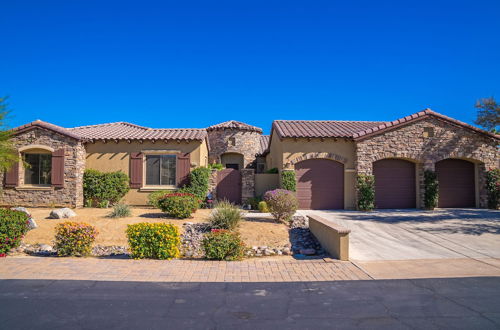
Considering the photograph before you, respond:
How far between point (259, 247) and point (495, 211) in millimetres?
12374

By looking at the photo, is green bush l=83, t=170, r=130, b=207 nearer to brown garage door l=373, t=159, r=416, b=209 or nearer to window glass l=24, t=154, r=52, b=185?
window glass l=24, t=154, r=52, b=185

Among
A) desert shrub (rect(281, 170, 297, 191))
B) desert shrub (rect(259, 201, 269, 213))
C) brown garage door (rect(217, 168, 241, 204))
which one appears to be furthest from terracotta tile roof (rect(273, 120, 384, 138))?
desert shrub (rect(259, 201, 269, 213))

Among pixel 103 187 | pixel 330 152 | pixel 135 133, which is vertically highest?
pixel 135 133

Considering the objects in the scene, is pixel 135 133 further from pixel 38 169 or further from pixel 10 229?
pixel 10 229

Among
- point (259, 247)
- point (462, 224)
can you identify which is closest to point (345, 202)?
point (462, 224)

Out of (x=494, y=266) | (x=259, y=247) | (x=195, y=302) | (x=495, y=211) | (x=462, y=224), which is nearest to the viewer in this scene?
(x=195, y=302)

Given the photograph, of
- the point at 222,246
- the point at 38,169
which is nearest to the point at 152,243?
the point at 222,246

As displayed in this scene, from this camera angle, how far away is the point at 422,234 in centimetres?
1009

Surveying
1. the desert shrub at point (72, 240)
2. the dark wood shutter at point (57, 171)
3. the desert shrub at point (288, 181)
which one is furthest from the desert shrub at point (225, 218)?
the dark wood shutter at point (57, 171)

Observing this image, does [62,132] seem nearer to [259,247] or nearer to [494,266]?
[259,247]

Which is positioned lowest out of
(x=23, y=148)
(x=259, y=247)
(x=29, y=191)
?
(x=259, y=247)

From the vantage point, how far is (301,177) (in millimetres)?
15484

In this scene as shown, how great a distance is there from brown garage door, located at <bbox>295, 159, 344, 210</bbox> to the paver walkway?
812 centimetres

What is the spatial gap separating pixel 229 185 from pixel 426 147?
10.1 meters
